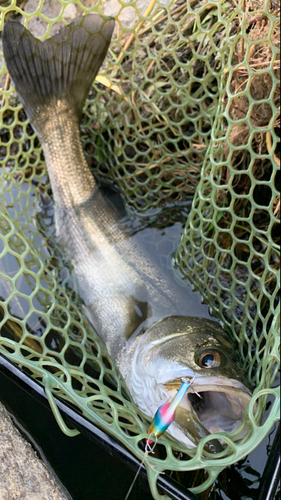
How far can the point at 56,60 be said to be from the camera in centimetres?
205

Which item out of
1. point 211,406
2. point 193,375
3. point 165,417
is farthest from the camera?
point 211,406

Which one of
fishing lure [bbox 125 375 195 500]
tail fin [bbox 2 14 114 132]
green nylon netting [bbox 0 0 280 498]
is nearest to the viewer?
fishing lure [bbox 125 375 195 500]

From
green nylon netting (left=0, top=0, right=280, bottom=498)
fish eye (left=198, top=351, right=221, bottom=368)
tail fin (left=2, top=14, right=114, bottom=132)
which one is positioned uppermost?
tail fin (left=2, top=14, right=114, bottom=132)

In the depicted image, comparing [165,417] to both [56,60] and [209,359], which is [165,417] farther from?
[56,60]

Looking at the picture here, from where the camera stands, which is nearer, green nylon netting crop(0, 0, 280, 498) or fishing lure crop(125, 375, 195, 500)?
fishing lure crop(125, 375, 195, 500)

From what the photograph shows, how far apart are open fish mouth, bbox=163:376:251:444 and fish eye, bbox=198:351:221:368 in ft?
0.28

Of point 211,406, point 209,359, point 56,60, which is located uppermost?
point 56,60

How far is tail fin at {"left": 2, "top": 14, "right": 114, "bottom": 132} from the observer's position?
76.5 inches

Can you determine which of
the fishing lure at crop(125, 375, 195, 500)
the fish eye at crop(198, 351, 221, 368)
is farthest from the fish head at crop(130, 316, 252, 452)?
the fishing lure at crop(125, 375, 195, 500)

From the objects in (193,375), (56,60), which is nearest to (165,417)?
(193,375)

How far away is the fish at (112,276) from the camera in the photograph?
4.86 feet

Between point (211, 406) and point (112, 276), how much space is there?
2.65ft

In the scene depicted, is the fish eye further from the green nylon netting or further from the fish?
the green nylon netting

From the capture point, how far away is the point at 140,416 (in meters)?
1.52
